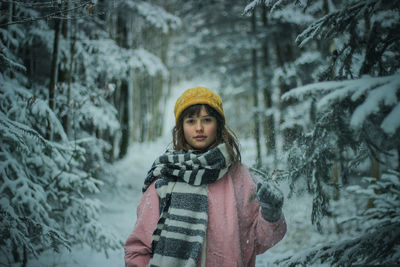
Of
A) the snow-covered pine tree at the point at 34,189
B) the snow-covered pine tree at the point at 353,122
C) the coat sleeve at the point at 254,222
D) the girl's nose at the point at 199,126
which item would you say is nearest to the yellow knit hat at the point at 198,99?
the girl's nose at the point at 199,126

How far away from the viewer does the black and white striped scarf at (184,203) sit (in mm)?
1759

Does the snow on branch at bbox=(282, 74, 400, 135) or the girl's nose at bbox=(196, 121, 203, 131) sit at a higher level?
the snow on branch at bbox=(282, 74, 400, 135)

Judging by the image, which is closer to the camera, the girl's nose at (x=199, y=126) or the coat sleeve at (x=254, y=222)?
the coat sleeve at (x=254, y=222)

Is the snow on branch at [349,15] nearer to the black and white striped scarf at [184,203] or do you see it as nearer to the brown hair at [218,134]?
the brown hair at [218,134]

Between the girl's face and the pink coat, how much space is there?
0.34 metres

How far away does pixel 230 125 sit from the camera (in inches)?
204

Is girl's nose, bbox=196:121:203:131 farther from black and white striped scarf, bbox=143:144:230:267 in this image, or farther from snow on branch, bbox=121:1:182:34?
snow on branch, bbox=121:1:182:34

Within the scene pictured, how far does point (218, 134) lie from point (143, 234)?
1043mm

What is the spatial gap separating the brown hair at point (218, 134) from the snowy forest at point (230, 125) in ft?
0.63

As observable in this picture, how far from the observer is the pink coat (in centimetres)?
171

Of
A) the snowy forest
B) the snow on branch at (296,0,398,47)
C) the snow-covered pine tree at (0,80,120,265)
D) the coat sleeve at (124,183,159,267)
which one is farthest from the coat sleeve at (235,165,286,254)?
the snow-covered pine tree at (0,80,120,265)

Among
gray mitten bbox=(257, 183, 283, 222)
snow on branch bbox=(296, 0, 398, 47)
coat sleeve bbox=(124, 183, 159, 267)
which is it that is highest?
snow on branch bbox=(296, 0, 398, 47)

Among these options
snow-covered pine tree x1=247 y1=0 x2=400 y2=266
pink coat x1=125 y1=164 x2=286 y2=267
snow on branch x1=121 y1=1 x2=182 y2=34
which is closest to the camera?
snow-covered pine tree x1=247 y1=0 x2=400 y2=266

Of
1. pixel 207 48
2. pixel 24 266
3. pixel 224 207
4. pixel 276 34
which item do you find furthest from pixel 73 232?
pixel 207 48
